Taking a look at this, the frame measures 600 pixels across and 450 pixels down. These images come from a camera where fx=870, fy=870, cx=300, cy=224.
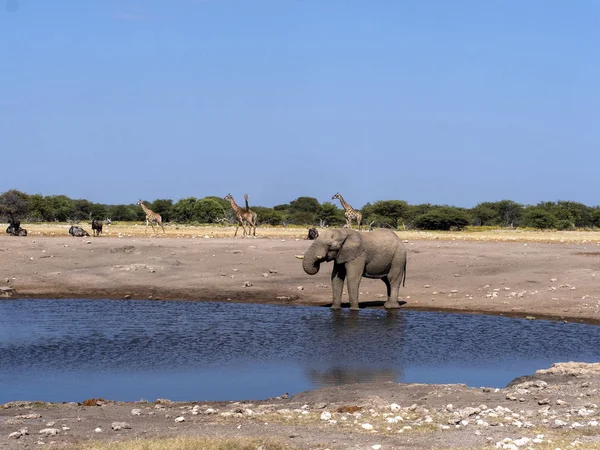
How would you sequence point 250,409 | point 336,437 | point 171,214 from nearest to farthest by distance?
point 336,437 < point 250,409 < point 171,214

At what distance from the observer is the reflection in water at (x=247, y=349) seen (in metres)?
15.9

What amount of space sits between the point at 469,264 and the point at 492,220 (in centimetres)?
5739

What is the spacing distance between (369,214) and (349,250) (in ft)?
190

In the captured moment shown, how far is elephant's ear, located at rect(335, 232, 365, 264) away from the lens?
25.5 metres

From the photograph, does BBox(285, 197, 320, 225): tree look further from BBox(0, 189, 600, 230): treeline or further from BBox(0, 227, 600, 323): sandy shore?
BBox(0, 227, 600, 323): sandy shore

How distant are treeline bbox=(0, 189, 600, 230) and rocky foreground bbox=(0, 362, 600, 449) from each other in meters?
54.8

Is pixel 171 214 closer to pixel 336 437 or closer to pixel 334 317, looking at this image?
pixel 334 317

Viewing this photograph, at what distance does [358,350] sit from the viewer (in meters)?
19.1

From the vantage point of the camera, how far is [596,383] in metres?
14.3

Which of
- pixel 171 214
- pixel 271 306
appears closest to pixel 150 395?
pixel 271 306

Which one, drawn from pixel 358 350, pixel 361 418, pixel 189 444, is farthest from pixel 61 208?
pixel 189 444

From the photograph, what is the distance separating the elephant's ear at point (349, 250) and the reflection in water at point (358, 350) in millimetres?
1610

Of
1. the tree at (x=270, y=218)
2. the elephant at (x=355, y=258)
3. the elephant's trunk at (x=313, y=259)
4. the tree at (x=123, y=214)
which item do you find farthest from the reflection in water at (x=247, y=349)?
the tree at (x=123, y=214)

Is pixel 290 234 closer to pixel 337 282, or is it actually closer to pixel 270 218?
pixel 337 282
